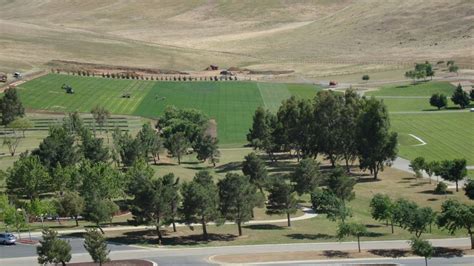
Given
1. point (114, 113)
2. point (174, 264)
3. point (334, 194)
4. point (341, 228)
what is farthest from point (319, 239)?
point (114, 113)

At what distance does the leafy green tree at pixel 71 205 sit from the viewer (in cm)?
8088

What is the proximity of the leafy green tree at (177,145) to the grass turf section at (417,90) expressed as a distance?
73803mm

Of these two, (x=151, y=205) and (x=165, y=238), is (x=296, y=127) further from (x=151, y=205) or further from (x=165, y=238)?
→ (x=151, y=205)

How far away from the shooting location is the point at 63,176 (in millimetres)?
90312

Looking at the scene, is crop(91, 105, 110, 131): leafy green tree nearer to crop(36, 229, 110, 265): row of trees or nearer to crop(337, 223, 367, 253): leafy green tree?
crop(337, 223, 367, 253): leafy green tree

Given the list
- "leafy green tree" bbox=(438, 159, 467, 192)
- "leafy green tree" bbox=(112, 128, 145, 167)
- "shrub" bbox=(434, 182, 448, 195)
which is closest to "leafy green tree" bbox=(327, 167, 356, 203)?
"shrub" bbox=(434, 182, 448, 195)

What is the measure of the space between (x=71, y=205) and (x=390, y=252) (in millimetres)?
29137

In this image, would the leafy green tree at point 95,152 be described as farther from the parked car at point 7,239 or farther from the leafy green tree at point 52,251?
the leafy green tree at point 52,251

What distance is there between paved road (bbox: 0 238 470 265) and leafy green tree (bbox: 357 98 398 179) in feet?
106

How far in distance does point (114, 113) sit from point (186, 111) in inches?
1087

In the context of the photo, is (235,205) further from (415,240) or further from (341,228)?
(415,240)

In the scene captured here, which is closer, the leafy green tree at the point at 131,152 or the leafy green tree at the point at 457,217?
the leafy green tree at the point at 457,217

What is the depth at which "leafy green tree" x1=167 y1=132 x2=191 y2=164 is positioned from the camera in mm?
118812

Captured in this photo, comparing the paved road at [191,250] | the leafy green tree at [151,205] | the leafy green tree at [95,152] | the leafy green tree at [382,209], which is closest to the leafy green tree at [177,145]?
the leafy green tree at [95,152]
